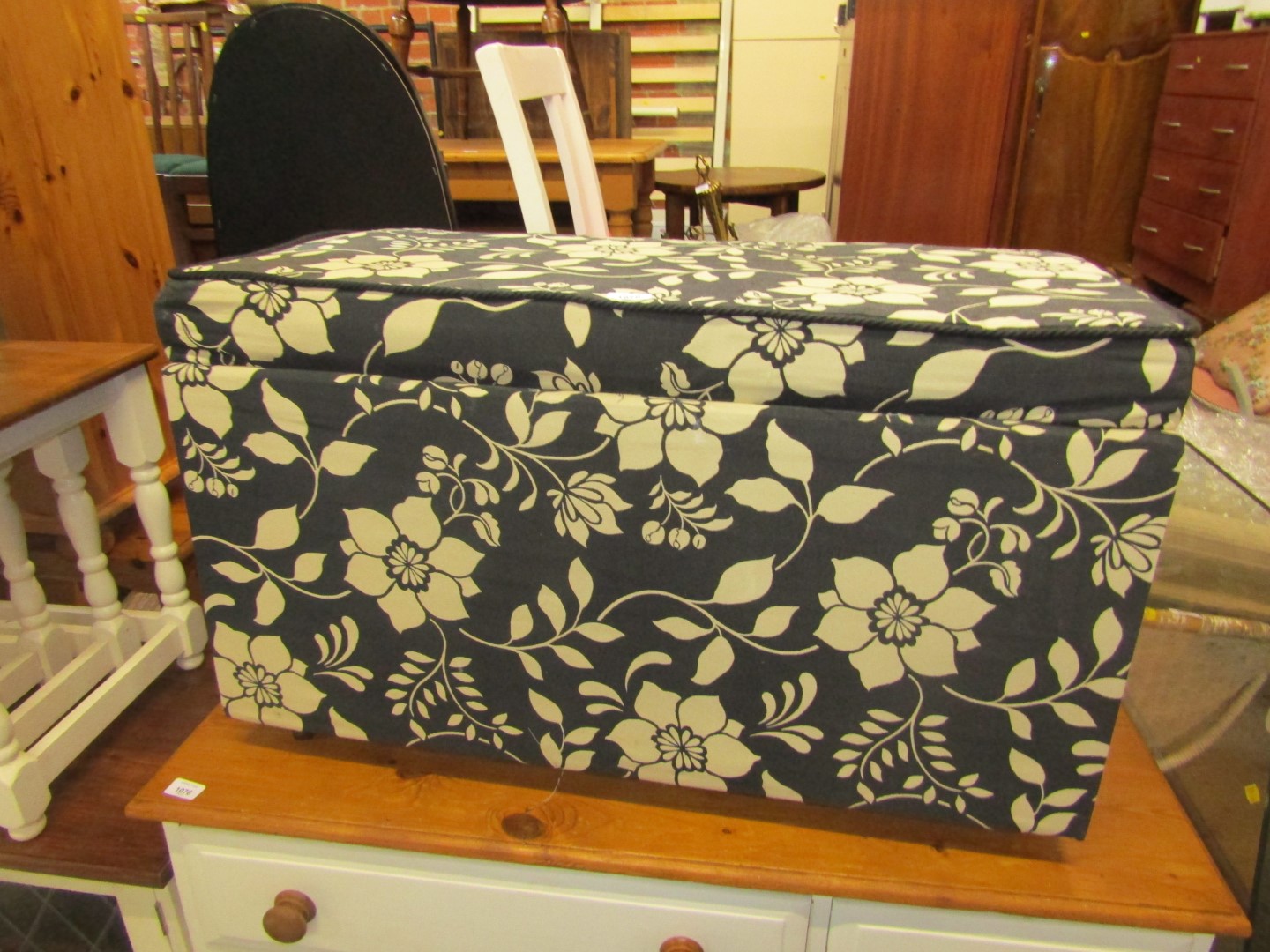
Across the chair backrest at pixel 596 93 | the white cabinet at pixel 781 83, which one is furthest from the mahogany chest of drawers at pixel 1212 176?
the chair backrest at pixel 596 93

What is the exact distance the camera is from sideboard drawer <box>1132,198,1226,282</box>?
2.40 metres

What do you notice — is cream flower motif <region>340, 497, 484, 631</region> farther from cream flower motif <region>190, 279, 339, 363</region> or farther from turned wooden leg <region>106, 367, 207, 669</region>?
turned wooden leg <region>106, 367, 207, 669</region>

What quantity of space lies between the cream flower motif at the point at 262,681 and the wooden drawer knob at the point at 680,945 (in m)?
0.36

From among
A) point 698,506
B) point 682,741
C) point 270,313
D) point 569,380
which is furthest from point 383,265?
point 682,741

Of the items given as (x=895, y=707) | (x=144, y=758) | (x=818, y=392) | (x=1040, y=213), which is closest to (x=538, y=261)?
(x=818, y=392)

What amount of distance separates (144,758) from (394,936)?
42 cm

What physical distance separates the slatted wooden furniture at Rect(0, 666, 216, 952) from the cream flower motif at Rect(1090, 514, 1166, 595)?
2.79ft

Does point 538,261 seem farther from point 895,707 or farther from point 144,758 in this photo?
point 144,758

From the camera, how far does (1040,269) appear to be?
2.32 ft

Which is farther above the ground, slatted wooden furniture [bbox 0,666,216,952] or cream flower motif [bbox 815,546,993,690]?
cream flower motif [bbox 815,546,993,690]

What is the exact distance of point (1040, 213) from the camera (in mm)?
3143

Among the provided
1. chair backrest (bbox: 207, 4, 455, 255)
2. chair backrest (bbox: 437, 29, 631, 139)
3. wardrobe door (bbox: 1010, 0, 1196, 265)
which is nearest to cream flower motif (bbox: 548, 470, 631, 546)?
chair backrest (bbox: 207, 4, 455, 255)

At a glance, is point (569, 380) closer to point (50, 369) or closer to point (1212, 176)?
point (50, 369)

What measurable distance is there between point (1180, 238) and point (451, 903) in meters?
2.85
